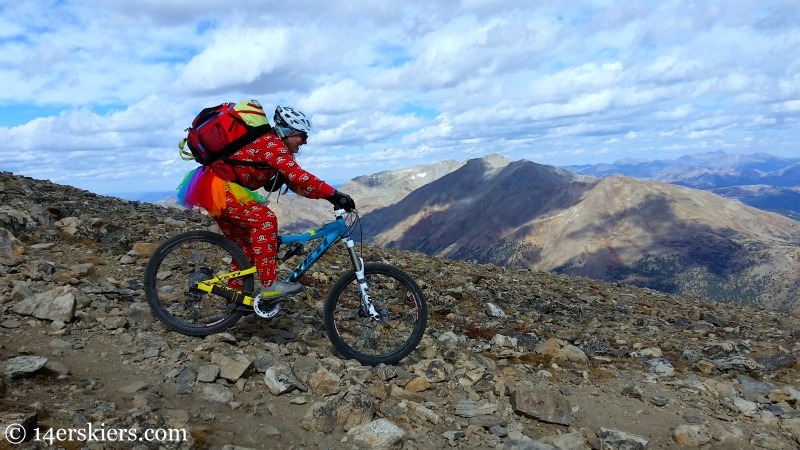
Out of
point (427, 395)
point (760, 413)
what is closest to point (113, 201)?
point (427, 395)

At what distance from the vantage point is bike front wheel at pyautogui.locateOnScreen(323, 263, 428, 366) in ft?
26.5

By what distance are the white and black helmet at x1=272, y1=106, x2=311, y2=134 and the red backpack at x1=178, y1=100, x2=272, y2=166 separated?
0.82 ft

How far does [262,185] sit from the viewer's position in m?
8.22

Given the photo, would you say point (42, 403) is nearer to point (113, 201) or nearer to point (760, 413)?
point (760, 413)

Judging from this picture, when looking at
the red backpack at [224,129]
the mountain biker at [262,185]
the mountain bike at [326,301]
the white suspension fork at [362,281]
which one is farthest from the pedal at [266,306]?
the red backpack at [224,129]

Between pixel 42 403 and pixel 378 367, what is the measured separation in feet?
14.1

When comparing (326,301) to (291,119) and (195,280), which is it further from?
(291,119)

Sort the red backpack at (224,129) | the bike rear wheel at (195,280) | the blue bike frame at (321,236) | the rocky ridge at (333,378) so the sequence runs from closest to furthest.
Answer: the rocky ridge at (333,378) < the red backpack at (224,129) < the bike rear wheel at (195,280) < the blue bike frame at (321,236)

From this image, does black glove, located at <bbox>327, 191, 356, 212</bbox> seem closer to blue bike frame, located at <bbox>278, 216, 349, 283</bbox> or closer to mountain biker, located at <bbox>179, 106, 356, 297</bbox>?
mountain biker, located at <bbox>179, 106, 356, 297</bbox>

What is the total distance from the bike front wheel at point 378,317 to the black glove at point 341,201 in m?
1.06

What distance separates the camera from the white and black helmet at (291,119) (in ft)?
26.5

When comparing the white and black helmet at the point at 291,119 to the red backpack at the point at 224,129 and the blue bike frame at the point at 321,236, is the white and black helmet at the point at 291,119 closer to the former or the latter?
the red backpack at the point at 224,129

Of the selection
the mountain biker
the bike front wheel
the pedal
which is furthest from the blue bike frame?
the bike front wheel

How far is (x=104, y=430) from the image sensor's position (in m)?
5.35
